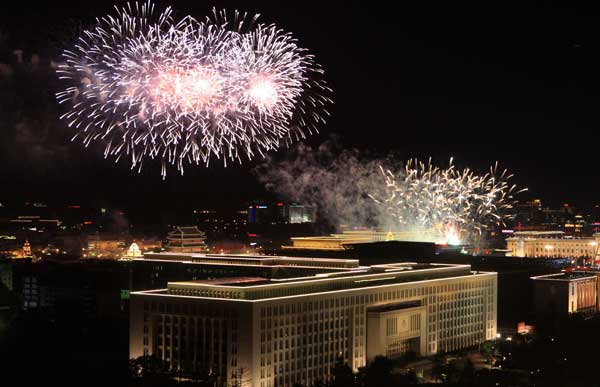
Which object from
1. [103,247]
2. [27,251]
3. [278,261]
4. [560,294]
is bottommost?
[560,294]

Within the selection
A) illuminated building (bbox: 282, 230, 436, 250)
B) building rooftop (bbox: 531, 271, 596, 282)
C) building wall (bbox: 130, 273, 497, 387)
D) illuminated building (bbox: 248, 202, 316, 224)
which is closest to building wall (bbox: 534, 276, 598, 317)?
building rooftop (bbox: 531, 271, 596, 282)

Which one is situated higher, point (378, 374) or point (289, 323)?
point (289, 323)

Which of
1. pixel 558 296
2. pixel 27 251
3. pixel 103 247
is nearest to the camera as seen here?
pixel 558 296

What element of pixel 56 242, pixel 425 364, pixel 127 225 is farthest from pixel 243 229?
pixel 425 364

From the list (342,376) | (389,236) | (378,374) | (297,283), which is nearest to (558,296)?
(389,236)

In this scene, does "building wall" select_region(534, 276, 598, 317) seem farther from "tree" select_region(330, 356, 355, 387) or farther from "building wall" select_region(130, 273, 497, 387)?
"tree" select_region(330, 356, 355, 387)

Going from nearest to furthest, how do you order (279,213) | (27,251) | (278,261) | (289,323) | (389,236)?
1. (289,323)
2. (278,261)
3. (389,236)
4. (27,251)
5. (279,213)

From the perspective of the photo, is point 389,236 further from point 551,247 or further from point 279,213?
point 279,213

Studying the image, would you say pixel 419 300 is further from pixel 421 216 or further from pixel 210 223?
pixel 210 223
